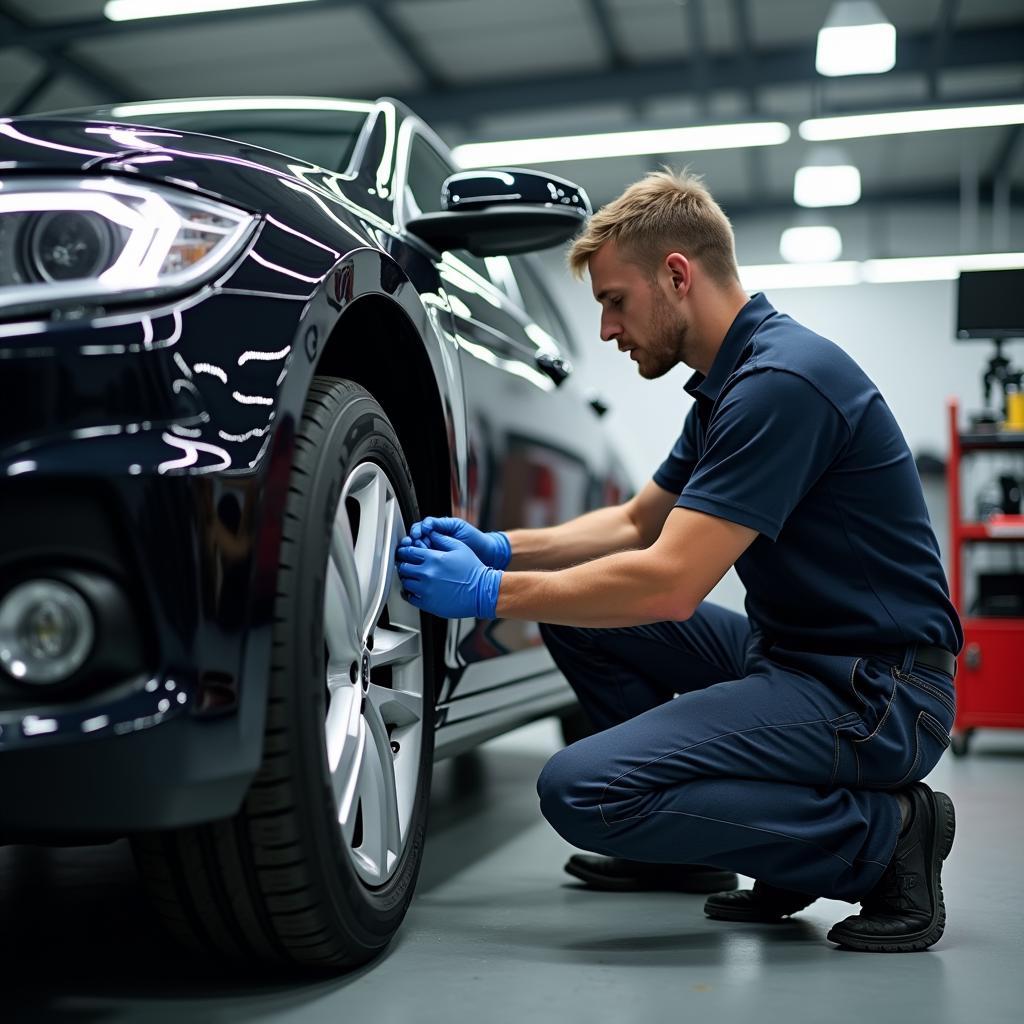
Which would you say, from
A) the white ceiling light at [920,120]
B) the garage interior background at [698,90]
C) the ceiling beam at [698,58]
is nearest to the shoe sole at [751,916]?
the garage interior background at [698,90]

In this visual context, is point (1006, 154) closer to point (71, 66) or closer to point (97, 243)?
point (71, 66)

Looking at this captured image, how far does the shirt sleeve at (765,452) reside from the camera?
1686 millimetres

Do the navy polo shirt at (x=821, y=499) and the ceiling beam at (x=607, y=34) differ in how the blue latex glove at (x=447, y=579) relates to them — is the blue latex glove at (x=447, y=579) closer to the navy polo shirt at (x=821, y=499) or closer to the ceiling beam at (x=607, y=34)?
the navy polo shirt at (x=821, y=499)

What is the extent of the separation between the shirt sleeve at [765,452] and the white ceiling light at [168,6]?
178 inches

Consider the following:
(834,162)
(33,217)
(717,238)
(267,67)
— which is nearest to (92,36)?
(267,67)

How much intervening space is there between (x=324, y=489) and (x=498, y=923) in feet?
2.61

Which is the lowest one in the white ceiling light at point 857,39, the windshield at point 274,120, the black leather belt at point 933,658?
the black leather belt at point 933,658

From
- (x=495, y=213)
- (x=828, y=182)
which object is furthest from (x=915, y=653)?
(x=828, y=182)

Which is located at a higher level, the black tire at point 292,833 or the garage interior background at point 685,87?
the garage interior background at point 685,87

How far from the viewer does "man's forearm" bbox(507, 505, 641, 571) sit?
2.18 meters

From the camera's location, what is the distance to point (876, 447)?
1.80 metres

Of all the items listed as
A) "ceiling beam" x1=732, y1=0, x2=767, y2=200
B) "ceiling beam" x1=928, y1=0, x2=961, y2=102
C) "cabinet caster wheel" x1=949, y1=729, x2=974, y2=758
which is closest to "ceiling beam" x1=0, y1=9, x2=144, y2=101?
"ceiling beam" x1=732, y1=0, x2=767, y2=200

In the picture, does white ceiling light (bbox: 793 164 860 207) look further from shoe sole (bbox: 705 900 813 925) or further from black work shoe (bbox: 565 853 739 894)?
shoe sole (bbox: 705 900 813 925)

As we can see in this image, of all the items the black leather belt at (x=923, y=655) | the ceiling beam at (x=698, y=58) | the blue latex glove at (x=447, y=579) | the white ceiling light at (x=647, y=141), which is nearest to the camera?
the blue latex glove at (x=447, y=579)
